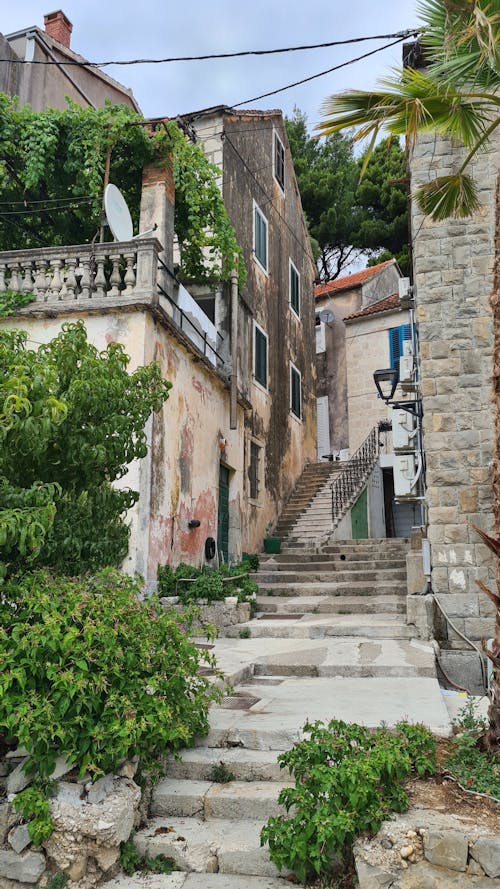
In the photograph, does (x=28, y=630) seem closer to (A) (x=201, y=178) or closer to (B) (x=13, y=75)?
(A) (x=201, y=178)

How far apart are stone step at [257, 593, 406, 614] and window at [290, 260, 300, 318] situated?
11102 millimetres

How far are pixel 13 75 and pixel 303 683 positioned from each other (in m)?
15.9

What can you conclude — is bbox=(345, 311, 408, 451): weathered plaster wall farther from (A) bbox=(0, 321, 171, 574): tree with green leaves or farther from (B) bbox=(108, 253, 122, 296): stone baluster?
(A) bbox=(0, 321, 171, 574): tree with green leaves

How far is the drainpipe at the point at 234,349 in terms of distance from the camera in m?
12.7

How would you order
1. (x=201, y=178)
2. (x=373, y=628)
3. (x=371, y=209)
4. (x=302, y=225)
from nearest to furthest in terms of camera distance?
(x=373, y=628) → (x=201, y=178) → (x=302, y=225) → (x=371, y=209)

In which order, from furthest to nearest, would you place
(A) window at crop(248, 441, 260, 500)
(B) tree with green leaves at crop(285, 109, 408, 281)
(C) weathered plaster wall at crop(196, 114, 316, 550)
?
1. (B) tree with green leaves at crop(285, 109, 408, 281)
2. (A) window at crop(248, 441, 260, 500)
3. (C) weathered plaster wall at crop(196, 114, 316, 550)

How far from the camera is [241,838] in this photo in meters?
3.53

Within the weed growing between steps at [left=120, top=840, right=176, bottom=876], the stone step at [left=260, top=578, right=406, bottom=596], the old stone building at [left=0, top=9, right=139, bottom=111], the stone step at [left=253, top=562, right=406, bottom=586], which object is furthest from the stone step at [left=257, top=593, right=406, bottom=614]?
the old stone building at [left=0, top=9, right=139, bottom=111]

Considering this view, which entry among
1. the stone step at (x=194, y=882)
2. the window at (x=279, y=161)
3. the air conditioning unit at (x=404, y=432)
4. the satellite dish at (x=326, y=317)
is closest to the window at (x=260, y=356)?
the window at (x=279, y=161)

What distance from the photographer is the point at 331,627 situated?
27.5 ft

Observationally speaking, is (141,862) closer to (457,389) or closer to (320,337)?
(457,389)

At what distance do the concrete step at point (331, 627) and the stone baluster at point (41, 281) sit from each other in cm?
540

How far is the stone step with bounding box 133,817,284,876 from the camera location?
133 inches

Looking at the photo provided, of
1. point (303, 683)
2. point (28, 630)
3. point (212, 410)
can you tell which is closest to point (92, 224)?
point (212, 410)
